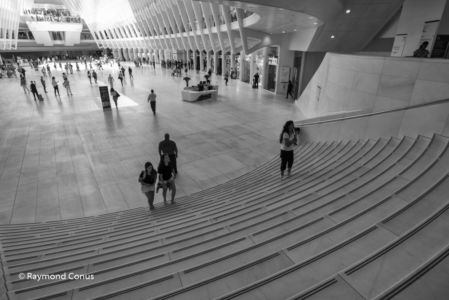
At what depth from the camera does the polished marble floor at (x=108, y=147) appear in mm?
6395

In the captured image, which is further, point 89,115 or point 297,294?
point 89,115

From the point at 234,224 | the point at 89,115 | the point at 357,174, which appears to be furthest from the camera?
the point at 89,115

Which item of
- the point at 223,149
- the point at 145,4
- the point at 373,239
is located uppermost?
the point at 145,4

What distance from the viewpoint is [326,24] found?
1487 centimetres

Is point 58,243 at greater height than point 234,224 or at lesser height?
lesser

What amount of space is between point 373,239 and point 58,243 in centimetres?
478

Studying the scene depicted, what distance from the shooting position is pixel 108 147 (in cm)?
949

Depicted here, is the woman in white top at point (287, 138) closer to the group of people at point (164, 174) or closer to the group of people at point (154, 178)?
the group of people at point (164, 174)

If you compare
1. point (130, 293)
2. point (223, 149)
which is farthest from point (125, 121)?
point (130, 293)

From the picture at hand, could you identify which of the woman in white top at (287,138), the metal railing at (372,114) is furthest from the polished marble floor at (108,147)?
the woman in white top at (287,138)

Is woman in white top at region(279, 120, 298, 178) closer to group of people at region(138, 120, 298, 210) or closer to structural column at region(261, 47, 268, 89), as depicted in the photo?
group of people at region(138, 120, 298, 210)

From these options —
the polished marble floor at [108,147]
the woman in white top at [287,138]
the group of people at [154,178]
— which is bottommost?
the polished marble floor at [108,147]

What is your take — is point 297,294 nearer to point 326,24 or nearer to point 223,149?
point 223,149

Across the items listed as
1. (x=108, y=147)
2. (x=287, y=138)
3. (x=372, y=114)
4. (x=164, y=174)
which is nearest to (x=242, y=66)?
(x=108, y=147)
